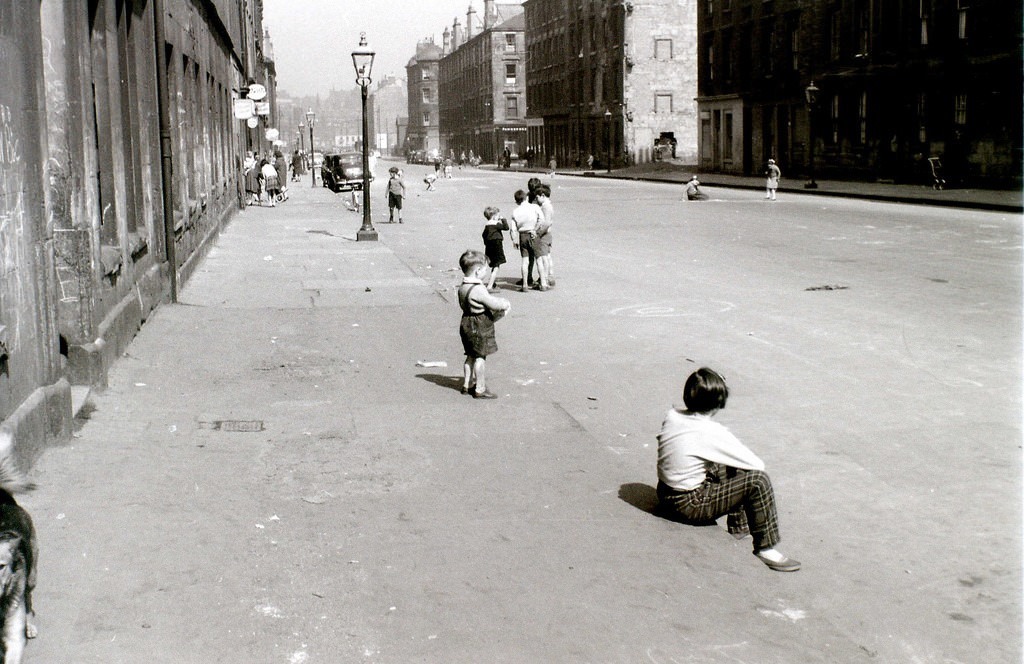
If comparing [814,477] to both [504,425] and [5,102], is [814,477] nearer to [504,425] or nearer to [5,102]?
[504,425]

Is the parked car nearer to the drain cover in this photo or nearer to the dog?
the drain cover

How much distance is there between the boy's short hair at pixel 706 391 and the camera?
5.76 metres


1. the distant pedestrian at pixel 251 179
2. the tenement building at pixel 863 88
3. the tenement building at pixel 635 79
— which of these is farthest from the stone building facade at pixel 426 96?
the distant pedestrian at pixel 251 179

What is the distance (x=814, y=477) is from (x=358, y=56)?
19762 millimetres

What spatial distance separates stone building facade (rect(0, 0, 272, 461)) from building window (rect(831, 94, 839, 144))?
34.9 meters

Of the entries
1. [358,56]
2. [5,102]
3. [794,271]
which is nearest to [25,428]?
[5,102]

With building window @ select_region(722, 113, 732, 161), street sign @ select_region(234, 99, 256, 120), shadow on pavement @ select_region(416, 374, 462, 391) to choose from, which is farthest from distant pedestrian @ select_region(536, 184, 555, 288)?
building window @ select_region(722, 113, 732, 161)

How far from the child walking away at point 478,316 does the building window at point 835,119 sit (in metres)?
41.6

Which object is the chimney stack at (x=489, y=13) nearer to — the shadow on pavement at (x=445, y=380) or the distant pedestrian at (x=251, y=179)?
the distant pedestrian at (x=251, y=179)

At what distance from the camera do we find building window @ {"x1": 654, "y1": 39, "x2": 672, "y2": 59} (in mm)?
76731

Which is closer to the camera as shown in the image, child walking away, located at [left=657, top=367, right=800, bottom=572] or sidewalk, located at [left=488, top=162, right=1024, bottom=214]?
child walking away, located at [left=657, top=367, right=800, bottom=572]

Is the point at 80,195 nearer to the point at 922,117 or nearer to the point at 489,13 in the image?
the point at 922,117

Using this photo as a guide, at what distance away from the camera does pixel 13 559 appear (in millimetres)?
3865

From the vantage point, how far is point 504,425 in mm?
7988
